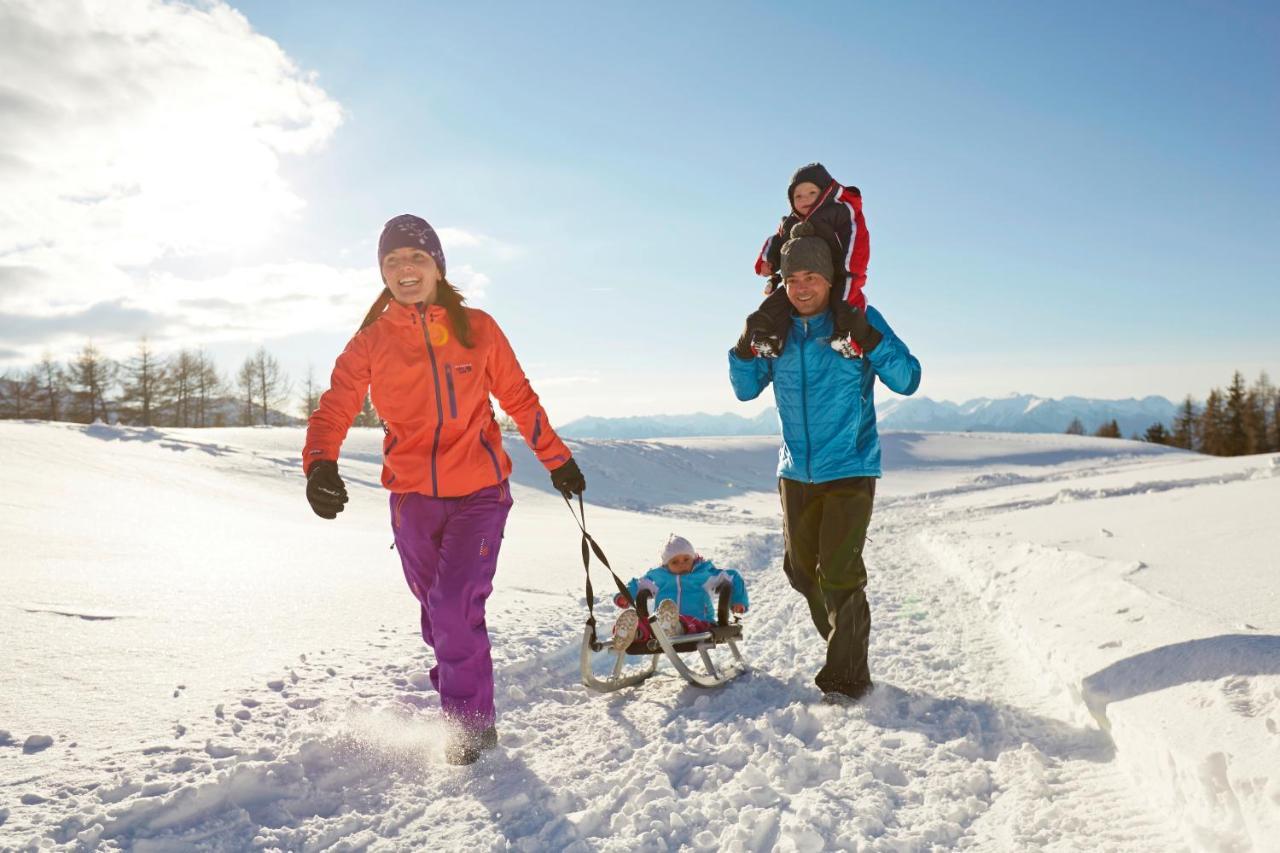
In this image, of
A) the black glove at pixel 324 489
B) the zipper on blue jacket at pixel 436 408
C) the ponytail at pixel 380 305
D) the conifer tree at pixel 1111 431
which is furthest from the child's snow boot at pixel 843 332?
the conifer tree at pixel 1111 431

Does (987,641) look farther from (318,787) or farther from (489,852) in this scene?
(318,787)

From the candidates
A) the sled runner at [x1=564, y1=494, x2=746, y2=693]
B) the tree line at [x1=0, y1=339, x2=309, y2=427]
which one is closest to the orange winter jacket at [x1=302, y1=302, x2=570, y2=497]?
the sled runner at [x1=564, y1=494, x2=746, y2=693]

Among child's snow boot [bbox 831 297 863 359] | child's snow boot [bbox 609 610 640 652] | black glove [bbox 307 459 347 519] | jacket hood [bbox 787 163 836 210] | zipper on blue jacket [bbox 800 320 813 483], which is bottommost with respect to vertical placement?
child's snow boot [bbox 609 610 640 652]

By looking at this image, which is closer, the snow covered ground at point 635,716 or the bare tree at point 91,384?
the snow covered ground at point 635,716

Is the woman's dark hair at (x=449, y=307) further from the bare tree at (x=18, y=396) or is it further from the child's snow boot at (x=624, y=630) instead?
the bare tree at (x=18, y=396)

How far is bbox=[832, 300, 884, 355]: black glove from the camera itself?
12.7 feet

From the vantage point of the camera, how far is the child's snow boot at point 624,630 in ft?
14.7

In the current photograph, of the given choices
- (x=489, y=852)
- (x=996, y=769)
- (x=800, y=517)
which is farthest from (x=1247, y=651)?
(x=489, y=852)

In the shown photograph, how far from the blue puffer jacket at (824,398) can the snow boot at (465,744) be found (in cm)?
222

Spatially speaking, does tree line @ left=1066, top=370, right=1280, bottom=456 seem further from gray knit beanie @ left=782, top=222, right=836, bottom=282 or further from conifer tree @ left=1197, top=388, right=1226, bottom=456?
gray knit beanie @ left=782, top=222, right=836, bottom=282

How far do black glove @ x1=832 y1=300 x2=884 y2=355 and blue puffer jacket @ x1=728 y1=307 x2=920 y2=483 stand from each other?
11cm

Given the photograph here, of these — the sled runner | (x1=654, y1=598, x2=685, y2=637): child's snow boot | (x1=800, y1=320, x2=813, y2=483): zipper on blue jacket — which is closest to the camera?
(x1=800, y1=320, x2=813, y2=483): zipper on blue jacket

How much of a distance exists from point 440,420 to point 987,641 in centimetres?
425

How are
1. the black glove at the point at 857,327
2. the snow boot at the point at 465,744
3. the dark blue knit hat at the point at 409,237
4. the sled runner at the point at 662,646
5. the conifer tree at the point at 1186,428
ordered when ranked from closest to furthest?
the snow boot at the point at 465,744
the dark blue knit hat at the point at 409,237
the black glove at the point at 857,327
the sled runner at the point at 662,646
the conifer tree at the point at 1186,428
